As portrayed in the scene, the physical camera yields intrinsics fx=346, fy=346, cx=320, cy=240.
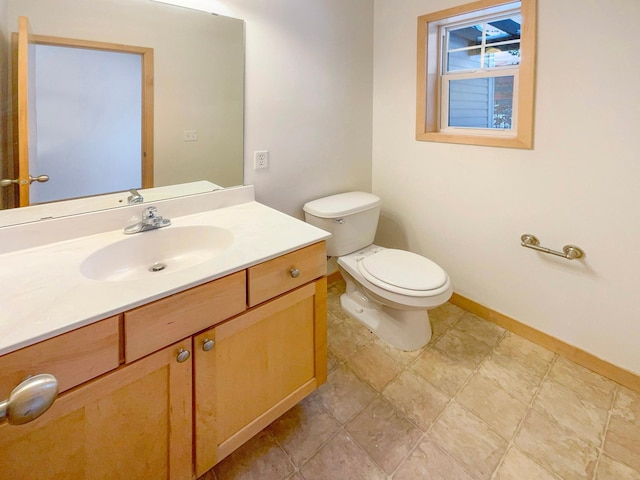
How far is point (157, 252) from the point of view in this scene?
1301 mm

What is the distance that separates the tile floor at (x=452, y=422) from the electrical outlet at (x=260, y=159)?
3.42 feet

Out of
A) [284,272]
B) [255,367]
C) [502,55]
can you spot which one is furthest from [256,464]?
[502,55]

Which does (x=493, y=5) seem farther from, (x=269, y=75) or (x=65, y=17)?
(x=65, y=17)

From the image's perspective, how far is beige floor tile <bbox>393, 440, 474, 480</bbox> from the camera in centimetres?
121

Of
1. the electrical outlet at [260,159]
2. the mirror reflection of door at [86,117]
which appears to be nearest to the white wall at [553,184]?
the electrical outlet at [260,159]

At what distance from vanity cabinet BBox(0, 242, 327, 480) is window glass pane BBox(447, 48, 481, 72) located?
1557 mm

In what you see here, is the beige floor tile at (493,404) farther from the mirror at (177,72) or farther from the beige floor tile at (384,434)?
the mirror at (177,72)

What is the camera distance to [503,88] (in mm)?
1899

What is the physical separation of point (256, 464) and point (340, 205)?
131 cm

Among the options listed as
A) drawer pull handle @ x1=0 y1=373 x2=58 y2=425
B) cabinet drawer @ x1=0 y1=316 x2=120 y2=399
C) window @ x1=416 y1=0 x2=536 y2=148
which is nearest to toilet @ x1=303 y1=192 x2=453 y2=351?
window @ x1=416 y1=0 x2=536 y2=148

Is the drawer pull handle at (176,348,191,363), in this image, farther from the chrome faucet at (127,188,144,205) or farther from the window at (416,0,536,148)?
the window at (416,0,536,148)

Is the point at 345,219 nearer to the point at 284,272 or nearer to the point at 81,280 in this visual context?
the point at 284,272

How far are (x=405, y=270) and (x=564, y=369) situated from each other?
898 mm

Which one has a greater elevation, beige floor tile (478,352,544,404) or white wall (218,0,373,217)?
white wall (218,0,373,217)
